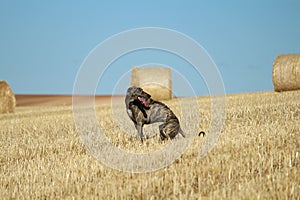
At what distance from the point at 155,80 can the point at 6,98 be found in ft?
23.8

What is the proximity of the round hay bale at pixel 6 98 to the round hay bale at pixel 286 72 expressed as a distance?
12497 millimetres

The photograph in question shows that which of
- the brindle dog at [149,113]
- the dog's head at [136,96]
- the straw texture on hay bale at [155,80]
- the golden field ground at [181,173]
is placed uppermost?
the straw texture on hay bale at [155,80]

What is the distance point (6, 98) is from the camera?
834 inches

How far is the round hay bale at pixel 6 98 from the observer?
20906mm

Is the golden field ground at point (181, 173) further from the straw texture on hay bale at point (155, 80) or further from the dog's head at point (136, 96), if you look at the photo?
the straw texture on hay bale at point (155, 80)

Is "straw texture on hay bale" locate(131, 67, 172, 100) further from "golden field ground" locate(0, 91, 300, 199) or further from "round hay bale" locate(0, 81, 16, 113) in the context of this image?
"golden field ground" locate(0, 91, 300, 199)

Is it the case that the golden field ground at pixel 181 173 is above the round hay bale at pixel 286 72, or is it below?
below

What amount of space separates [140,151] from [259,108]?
6760 mm

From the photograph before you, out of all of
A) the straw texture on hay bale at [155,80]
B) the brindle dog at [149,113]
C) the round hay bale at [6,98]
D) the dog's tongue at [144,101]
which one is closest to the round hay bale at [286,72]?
the straw texture on hay bale at [155,80]

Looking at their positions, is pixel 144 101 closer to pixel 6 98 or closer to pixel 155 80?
pixel 155 80

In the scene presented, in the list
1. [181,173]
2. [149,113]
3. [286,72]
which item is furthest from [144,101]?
[286,72]

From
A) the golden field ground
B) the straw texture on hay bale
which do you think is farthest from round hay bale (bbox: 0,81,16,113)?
the golden field ground

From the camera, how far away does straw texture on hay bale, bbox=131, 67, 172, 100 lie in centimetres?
1995

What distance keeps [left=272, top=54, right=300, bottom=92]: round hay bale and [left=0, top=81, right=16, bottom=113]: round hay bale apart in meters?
12.5
